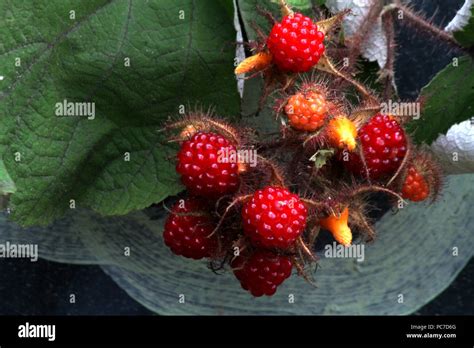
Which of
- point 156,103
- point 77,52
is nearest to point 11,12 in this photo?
point 77,52

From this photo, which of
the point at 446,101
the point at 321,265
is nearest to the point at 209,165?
the point at 446,101

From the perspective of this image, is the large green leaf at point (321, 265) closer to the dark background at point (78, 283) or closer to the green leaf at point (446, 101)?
the dark background at point (78, 283)

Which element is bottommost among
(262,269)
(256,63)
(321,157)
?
(262,269)

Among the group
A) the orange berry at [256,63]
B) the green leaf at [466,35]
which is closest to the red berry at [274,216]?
the orange berry at [256,63]

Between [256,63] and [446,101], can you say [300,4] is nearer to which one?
[256,63]

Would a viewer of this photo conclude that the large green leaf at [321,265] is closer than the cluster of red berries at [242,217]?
No

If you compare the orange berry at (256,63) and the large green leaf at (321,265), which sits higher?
the orange berry at (256,63)
